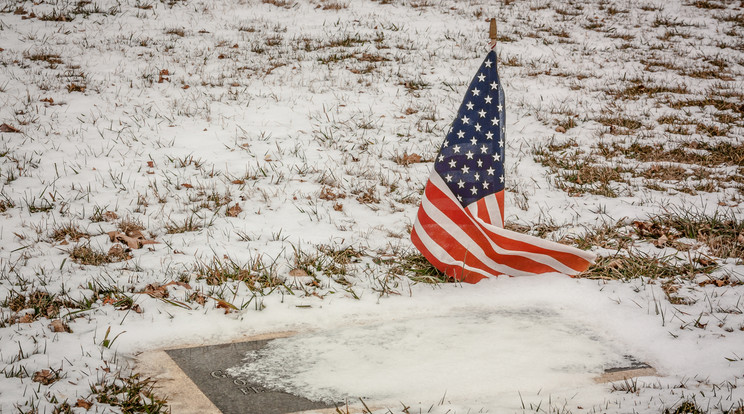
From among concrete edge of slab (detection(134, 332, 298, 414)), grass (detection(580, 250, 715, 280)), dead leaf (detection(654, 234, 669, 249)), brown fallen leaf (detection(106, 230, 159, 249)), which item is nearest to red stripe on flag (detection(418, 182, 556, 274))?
grass (detection(580, 250, 715, 280))

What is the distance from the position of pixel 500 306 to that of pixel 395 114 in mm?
4713

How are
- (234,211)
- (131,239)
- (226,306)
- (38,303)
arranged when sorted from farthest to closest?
1. (234,211)
2. (131,239)
3. (226,306)
4. (38,303)

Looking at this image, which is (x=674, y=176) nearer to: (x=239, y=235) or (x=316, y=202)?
(x=316, y=202)

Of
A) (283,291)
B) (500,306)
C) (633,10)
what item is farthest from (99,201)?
(633,10)

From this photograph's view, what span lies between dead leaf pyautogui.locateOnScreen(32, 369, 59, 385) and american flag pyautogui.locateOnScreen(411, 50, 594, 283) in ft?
8.60

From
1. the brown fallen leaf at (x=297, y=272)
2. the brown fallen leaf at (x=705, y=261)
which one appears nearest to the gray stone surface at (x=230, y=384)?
the brown fallen leaf at (x=297, y=272)

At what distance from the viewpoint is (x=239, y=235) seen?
16.5 feet

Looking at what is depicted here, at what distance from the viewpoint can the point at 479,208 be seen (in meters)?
4.27

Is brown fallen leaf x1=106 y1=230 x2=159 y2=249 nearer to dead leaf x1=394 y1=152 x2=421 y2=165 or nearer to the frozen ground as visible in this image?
the frozen ground

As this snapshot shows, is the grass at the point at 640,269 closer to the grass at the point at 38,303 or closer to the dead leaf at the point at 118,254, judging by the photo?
the dead leaf at the point at 118,254

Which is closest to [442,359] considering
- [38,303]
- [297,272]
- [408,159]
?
[297,272]

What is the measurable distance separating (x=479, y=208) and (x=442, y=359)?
1296mm

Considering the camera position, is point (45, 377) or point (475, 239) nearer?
point (45, 377)

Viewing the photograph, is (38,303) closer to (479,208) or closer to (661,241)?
(479,208)
